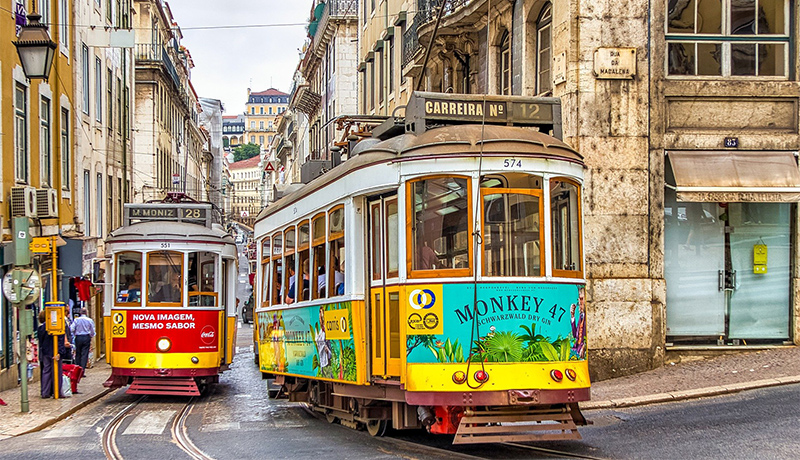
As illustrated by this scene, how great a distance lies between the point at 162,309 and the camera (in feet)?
56.4

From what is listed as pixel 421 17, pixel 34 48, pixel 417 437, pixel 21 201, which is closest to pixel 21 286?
pixel 34 48

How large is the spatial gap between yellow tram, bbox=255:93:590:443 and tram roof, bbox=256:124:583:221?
2cm

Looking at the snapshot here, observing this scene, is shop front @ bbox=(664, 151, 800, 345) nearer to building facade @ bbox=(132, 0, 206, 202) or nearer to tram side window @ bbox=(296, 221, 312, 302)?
tram side window @ bbox=(296, 221, 312, 302)

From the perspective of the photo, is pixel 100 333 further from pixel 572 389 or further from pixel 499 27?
pixel 572 389

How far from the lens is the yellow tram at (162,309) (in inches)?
673

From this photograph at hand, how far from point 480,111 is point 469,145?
1.10 m

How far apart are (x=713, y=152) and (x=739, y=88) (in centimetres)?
110

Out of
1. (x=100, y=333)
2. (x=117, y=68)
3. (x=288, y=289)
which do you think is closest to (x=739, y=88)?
(x=288, y=289)

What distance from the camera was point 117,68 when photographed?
34.0m

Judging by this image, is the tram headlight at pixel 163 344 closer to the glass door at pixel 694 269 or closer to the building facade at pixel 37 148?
the building facade at pixel 37 148

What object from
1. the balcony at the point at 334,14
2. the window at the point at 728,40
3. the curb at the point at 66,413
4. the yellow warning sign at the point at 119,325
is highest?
the balcony at the point at 334,14

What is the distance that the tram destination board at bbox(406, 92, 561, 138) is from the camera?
34.1 ft

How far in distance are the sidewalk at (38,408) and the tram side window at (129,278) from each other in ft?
5.87

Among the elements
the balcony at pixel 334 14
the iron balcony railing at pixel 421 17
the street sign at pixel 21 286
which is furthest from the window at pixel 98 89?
the balcony at pixel 334 14
